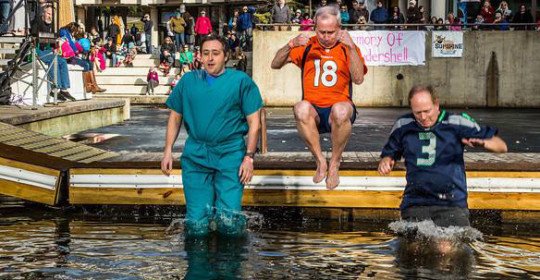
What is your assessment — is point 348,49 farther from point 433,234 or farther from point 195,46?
point 195,46

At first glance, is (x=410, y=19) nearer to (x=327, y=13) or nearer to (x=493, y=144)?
(x=327, y=13)

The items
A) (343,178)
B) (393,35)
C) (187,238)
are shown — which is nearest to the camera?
(187,238)

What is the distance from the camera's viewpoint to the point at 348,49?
9617mm

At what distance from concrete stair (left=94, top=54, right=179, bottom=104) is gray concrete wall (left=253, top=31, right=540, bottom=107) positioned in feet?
13.5

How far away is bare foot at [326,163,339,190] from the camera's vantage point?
32.9 feet

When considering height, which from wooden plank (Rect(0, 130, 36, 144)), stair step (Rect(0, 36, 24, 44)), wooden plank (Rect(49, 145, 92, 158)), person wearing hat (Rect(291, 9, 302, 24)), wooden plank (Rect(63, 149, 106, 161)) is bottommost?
wooden plank (Rect(63, 149, 106, 161))

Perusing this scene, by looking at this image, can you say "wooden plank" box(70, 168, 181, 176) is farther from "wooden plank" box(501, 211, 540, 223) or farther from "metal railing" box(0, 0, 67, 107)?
"metal railing" box(0, 0, 67, 107)

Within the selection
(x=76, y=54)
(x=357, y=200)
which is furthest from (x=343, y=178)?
(x=76, y=54)

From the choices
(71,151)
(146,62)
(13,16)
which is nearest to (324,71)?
(71,151)

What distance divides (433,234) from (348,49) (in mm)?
2284

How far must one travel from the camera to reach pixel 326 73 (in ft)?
32.0

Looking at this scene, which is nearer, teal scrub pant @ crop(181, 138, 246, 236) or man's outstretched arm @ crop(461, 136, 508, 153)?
man's outstretched arm @ crop(461, 136, 508, 153)

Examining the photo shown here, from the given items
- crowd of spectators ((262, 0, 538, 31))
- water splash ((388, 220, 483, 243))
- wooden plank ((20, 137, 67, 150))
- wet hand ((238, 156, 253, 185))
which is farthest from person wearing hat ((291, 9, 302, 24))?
water splash ((388, 220, 483, 243))

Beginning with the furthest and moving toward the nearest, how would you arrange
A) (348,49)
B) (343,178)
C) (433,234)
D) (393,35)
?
(393,35)
(343,178)
(348,49)
(433,234)
